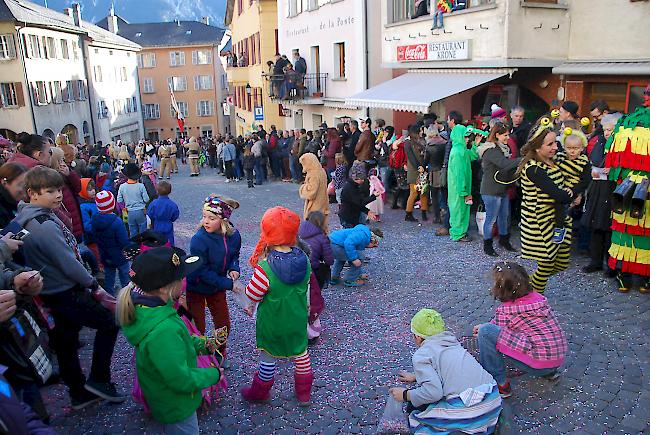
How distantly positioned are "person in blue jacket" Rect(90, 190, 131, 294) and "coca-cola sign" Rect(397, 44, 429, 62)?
10582mm

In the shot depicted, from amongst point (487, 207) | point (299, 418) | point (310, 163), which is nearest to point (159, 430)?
point (299, 418)

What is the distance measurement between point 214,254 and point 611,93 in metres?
9.67

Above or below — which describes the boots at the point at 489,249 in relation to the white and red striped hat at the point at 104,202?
below

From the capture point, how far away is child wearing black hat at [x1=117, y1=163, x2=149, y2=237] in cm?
866

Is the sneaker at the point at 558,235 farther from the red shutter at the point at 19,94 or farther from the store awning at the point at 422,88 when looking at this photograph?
the red shutter at the point at 19,94

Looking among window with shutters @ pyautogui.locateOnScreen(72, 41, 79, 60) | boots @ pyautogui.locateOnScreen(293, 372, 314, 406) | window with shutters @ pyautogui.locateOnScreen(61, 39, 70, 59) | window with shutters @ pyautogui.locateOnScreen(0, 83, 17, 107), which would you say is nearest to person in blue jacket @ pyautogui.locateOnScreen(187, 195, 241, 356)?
boots @ pyautogui.locateOnScreen(293, 372, 314, 406)

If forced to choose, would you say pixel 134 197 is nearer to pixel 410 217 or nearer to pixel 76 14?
pixel 410 217

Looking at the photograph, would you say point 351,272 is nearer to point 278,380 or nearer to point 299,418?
point 278,380

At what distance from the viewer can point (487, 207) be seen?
8.20m

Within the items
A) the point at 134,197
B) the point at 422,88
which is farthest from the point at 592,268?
the point at 422,88

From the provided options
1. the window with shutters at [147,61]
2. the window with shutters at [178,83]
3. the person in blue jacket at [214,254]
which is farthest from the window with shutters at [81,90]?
the person in blue jacket at [214,254]

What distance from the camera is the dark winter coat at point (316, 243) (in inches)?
237

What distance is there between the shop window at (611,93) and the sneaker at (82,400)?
10.5m

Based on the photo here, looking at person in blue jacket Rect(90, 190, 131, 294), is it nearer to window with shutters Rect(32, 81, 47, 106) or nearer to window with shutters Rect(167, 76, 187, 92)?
window with shutters Rect(32, 81, 47, 106)
